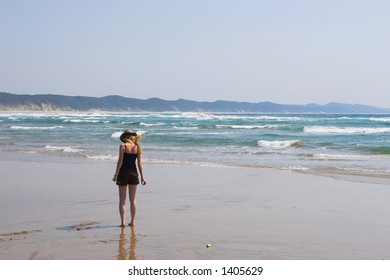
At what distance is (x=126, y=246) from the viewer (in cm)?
652

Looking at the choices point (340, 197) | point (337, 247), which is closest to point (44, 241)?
point (337, 247)

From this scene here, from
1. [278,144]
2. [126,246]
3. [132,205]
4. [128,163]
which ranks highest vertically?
A: [128,163]

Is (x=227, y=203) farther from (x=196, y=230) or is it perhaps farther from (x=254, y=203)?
(x=196, y=230)

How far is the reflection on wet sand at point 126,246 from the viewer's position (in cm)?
606

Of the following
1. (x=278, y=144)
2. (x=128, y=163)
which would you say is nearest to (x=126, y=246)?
(x=128, y=163)

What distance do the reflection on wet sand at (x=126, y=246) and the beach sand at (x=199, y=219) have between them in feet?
0.04

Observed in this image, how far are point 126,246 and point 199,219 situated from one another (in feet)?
5.74

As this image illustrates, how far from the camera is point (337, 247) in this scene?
644cm

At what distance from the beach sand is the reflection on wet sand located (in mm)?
11

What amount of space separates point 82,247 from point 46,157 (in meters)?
12.9

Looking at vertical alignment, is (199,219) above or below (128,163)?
below

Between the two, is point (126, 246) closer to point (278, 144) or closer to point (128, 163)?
point (128, 163)

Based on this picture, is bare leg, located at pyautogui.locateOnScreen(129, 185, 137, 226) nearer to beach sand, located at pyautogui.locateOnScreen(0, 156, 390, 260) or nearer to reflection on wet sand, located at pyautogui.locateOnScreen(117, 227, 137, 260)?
beach sand, located at pyautogui.locateOnScreen(0, 156, 390, 260)
